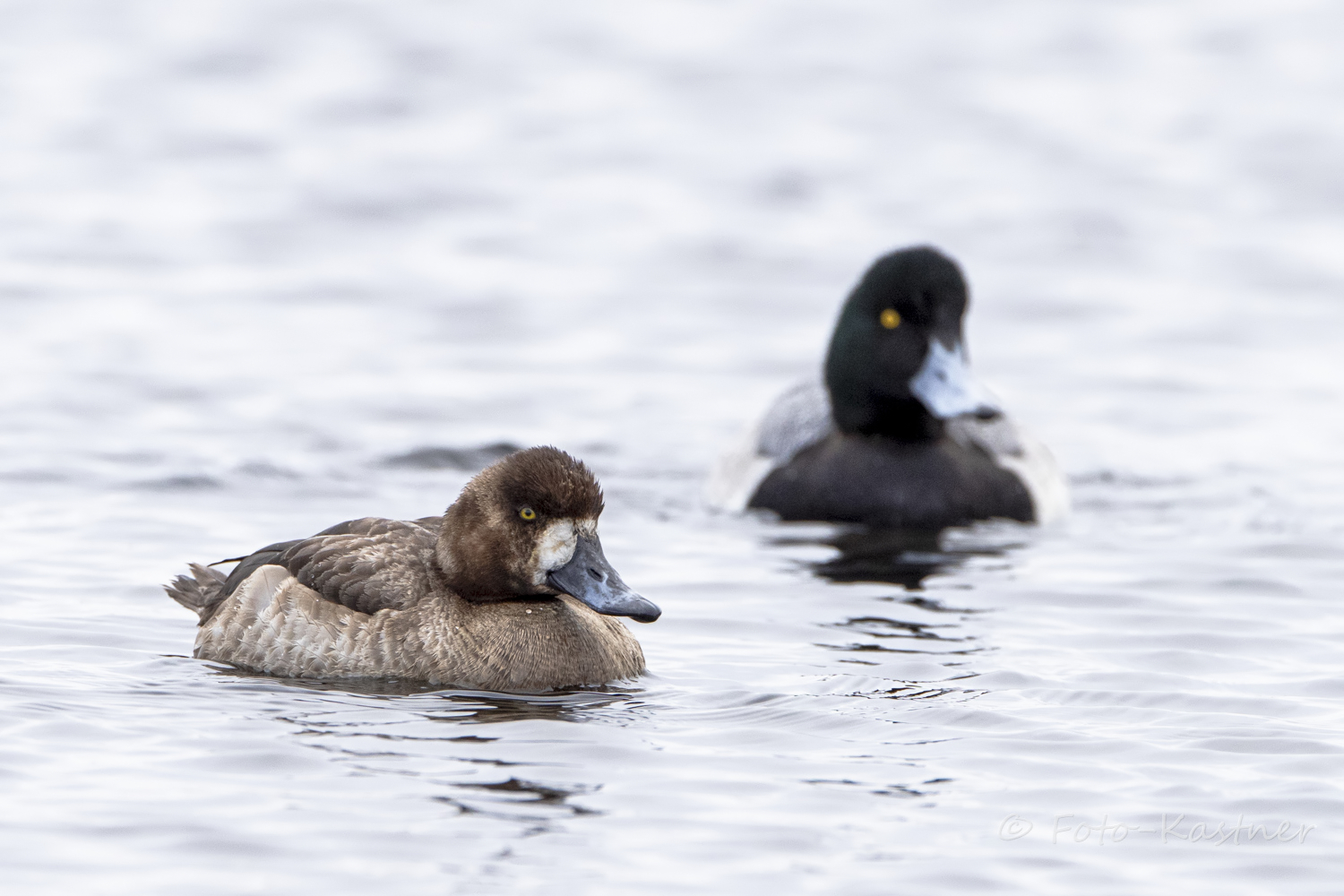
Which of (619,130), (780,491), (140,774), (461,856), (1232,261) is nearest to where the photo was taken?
(461,856)

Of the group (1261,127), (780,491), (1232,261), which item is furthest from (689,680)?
(1261,127)

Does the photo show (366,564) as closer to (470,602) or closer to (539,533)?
(470,602)

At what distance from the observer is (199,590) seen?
28.0 ft

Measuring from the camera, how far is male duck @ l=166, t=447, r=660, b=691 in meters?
7.67

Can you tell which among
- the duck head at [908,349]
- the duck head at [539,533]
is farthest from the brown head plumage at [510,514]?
the duck head at [908,349]

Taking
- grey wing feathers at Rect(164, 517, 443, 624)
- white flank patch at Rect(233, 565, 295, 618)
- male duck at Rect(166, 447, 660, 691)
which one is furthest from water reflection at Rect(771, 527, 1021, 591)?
white flank patch at Rect(233, 565, 295, 618)

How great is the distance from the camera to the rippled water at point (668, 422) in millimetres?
6312

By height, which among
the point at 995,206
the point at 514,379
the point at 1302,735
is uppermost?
the point at 995,206

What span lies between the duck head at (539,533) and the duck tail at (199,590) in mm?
1107

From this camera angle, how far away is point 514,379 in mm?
14742

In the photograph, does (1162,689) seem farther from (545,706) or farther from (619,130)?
(619,130)

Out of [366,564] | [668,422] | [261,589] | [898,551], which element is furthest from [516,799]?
[668,422]

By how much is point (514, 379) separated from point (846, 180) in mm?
7727

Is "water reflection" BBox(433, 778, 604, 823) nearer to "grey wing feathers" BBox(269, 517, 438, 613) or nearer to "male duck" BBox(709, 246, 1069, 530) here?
"grey wing feathers" BBox(269, 517, 438, 613)
